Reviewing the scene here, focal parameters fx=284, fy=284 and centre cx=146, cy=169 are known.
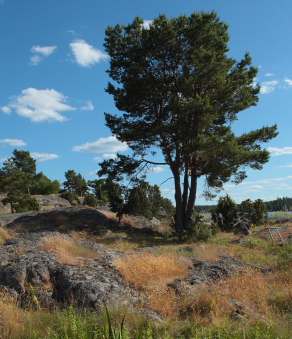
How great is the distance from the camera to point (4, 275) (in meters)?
6.51

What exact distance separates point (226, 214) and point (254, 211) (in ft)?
14.2

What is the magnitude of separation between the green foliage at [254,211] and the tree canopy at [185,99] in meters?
7.47

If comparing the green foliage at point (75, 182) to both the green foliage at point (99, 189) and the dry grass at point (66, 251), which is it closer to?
the green foliage at point (99, 189)

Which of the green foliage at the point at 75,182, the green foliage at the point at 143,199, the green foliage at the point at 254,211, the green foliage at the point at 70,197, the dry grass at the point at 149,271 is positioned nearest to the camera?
the dry grass at the point at 149,271

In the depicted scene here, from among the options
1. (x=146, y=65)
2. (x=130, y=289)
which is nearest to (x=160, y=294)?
(x=130, y=289)

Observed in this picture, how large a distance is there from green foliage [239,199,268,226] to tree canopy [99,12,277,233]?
7.47 metres

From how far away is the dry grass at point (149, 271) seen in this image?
267 inches

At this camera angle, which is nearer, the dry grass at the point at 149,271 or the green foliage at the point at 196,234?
the dry grass at the point at 149,271

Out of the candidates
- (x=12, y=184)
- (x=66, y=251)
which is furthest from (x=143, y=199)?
(x=12, y=184)

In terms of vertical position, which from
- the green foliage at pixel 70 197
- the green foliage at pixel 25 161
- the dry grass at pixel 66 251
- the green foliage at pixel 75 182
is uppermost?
the green foliage at pixel 25 161

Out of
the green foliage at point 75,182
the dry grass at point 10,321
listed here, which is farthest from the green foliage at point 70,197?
the dry grass at point 10,321

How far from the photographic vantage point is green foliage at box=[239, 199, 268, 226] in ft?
79.6

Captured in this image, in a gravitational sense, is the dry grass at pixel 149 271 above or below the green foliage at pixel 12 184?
below

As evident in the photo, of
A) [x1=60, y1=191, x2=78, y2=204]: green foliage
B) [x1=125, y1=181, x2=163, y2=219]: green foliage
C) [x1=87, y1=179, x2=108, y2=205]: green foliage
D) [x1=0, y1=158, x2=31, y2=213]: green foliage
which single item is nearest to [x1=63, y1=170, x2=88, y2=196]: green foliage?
[x1=87, y1=179, x2=108, y2=205]: green foliage
